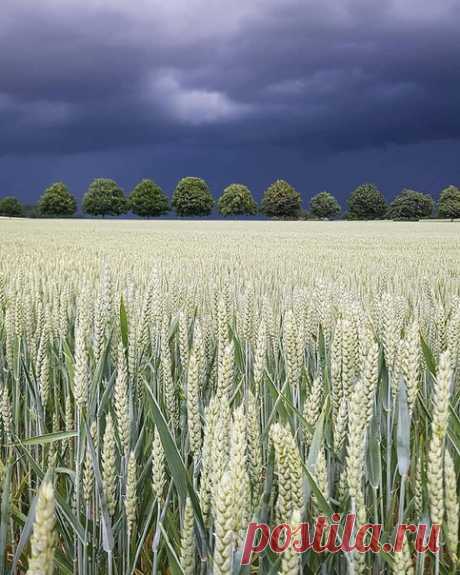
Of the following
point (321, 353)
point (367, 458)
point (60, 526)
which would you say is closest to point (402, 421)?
point (367, 458)

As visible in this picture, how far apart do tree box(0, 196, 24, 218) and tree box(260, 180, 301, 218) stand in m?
33.1

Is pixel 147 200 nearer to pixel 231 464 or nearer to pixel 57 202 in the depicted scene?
pixel 57 202

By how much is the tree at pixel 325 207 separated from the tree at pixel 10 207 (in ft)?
134

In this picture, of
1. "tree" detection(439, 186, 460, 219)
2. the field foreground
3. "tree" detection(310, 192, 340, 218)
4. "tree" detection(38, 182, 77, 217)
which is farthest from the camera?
"tree" detection(310, 192, 340, 218)

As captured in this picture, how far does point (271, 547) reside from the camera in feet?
2.81

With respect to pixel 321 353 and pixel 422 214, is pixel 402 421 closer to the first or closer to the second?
pixel 321 353

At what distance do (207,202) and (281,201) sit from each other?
9.85 m

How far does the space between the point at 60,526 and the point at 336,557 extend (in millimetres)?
567

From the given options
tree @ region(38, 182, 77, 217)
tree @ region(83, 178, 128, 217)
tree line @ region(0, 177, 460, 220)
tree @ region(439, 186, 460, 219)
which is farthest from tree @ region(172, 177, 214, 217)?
tree @ region(439, 186, 460, 219)

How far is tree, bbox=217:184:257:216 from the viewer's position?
2827 inches

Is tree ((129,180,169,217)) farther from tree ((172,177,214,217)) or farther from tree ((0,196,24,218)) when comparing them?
tree ((0,196,24,218))

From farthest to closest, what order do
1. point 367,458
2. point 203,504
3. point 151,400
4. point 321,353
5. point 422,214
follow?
point 422,214 < point 321,353 < point 367,458 < point 151,400 < point 203,504

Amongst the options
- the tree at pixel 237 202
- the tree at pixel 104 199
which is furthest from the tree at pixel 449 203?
the tree at pixel 104 199

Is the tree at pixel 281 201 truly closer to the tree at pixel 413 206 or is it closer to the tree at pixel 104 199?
the tree at pixel 413 206
